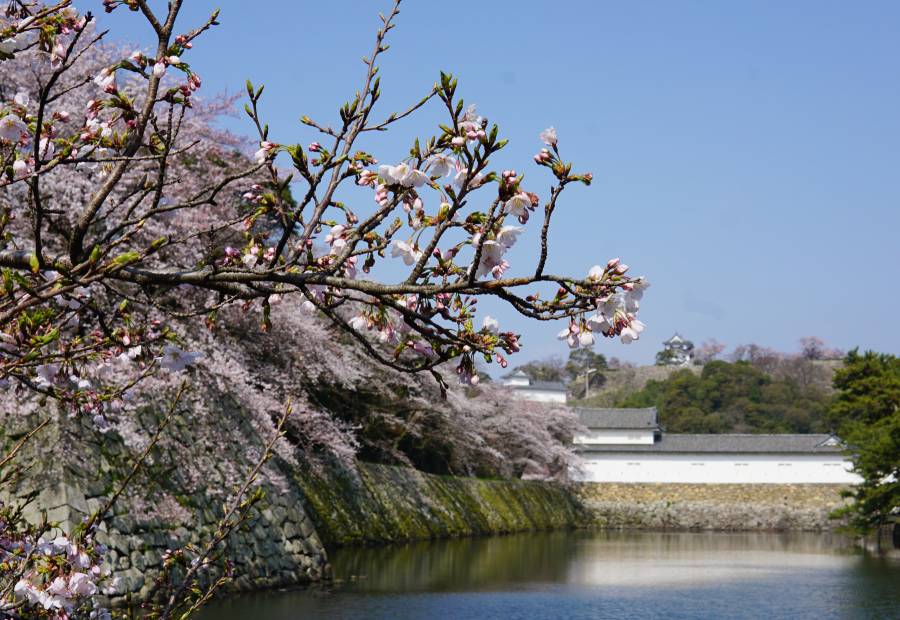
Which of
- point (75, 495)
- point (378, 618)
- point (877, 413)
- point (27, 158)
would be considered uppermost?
point (877, 413)

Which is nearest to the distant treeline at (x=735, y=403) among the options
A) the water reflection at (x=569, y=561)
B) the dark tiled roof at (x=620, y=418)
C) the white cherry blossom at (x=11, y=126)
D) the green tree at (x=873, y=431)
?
the dark tiled roof at (x=620, y=418)

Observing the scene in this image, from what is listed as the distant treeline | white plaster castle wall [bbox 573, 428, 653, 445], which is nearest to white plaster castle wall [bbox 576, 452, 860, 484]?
white plaster castle wall [bbox 573, 428, 653, 445]

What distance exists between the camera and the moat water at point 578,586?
11.8 m

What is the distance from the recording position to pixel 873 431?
70.6ft

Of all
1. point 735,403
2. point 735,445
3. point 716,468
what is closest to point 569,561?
point 716,468

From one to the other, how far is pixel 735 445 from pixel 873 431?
19.7m

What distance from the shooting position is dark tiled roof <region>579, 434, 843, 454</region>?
39.5 m

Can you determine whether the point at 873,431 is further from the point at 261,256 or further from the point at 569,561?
the point at 261,256

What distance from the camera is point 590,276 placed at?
2441 millimetres

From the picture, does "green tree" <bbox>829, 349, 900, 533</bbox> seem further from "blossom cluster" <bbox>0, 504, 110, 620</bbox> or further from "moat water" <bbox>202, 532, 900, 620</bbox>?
"blossom cluster" <bbox>0, 504, 110, 620</bbox>

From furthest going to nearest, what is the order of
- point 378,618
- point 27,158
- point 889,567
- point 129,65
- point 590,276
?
point 889,567 → point 378,618 → point 27,158 → point 129,65 → point 590,276

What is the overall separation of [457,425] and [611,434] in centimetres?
1910

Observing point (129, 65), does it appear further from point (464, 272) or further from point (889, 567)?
point (889, 567)

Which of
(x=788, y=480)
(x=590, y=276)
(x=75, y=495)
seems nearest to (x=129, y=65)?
(x=590, y=276)
